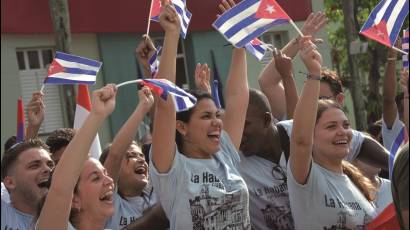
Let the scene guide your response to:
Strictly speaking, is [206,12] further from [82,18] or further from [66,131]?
[66,131]

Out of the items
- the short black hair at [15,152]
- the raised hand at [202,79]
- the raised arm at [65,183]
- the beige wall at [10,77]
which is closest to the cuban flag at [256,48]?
the raised hand at [202,79]

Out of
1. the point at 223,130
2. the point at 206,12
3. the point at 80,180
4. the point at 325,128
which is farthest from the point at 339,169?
the point at 206,12

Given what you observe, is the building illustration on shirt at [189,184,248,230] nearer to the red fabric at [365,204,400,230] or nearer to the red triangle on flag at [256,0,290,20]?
the red fabric at [365,204,400,230]

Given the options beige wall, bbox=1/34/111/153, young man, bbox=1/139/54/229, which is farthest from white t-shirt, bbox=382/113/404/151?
beige wall, bbox=1/34/111/153

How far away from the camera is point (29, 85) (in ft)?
57.5

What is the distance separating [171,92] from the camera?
4.72m

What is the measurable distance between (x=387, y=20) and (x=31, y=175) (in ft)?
7.35

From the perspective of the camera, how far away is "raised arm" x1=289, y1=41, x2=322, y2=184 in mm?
4809

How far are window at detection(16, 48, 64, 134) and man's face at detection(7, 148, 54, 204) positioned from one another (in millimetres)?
11970

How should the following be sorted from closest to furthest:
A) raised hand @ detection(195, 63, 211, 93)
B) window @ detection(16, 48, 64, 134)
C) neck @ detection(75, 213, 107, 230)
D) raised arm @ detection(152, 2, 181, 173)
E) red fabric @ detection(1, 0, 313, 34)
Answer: neck @ detection(75, 213, 107, 230) → raised arm @ detection(152, 2, 181, 173) → raised hand @ detection(195, 63, 211, 93) → red fabric @ detection(1, 0, 313, 34) → window @ detection(16, 48, 64, 134)

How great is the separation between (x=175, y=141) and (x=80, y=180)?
1.93 ft

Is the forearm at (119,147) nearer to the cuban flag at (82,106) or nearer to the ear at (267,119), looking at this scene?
the ear at (267,119)

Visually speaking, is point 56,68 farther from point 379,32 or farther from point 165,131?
point 379,32

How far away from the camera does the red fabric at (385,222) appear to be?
4.96 m
